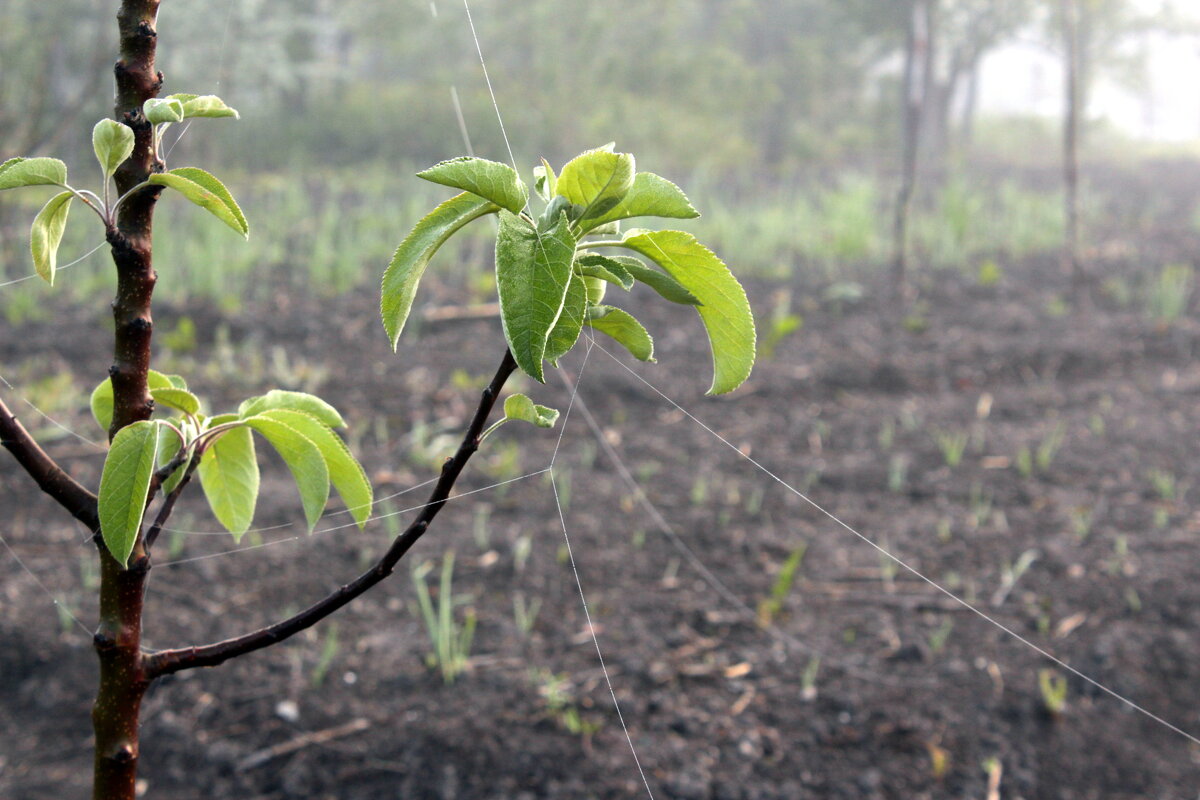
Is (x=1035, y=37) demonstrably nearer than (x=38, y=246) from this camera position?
No

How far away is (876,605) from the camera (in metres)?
2.19

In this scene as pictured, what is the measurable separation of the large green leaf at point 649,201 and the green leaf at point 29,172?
1.12ft

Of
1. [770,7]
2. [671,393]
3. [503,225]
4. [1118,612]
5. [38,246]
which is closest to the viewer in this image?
[503,225]

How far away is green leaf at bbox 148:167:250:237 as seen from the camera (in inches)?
23.3

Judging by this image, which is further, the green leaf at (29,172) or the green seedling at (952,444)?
the green seedling at (952,444)

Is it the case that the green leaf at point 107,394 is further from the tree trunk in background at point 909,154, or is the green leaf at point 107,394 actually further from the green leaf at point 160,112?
the tree trunk in background at point 909,154

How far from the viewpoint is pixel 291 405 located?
747mm

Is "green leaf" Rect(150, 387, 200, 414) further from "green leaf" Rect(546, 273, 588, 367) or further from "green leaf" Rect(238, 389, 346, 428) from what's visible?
"green leaf" Rect(546, 273, 588, 367)

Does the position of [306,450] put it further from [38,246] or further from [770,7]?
[770,7]

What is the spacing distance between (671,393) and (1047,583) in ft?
4.93

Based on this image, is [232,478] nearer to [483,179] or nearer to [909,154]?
[483,179]

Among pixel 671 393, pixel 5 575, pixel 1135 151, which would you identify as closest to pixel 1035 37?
pixel 1135 151

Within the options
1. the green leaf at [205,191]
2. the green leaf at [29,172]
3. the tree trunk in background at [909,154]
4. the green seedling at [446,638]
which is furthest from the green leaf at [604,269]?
the tree trunk in background at [909,154]

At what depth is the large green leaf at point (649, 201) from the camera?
0.57 metres
